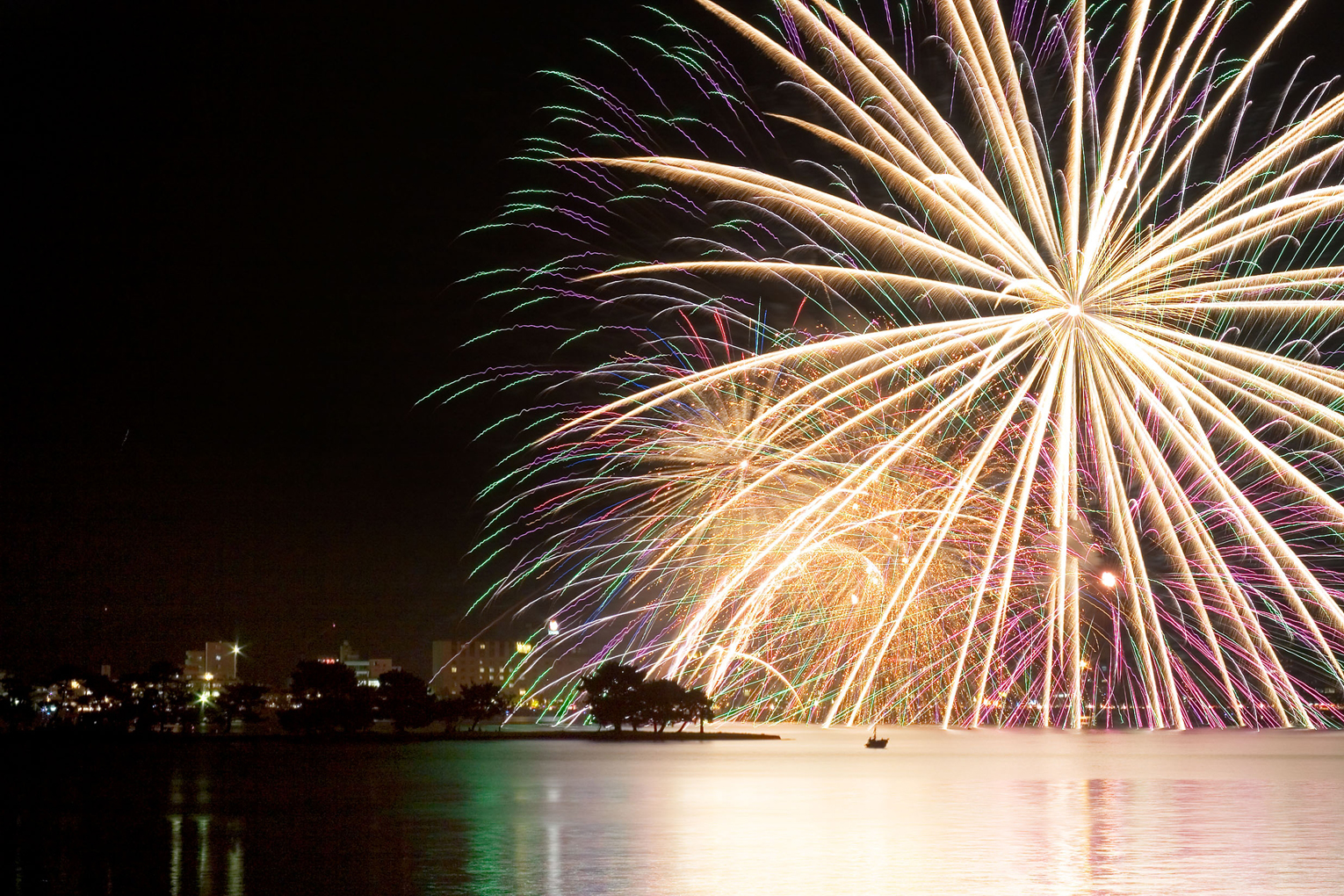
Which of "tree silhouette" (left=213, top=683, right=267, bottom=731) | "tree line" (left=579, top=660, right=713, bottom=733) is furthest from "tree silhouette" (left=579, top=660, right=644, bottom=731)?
"tree silhouette" (left=213, top=683, right=267, bottom=731)

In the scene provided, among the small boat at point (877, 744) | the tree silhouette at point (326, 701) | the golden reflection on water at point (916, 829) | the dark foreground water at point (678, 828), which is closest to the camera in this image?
the golden reflection on water at point (916, 829)

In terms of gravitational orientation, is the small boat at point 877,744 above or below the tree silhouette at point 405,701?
below

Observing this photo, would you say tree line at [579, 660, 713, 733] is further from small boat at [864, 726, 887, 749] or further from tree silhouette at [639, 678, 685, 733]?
small boat at [864, 726, 887, 749]

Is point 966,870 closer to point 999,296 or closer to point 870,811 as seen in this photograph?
point 870,811

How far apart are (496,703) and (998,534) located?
2718 inches

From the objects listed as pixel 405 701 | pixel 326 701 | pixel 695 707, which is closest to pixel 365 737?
pixel 326 701

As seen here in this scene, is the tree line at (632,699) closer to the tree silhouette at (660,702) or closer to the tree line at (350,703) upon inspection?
the tree silhouette at (660,702)

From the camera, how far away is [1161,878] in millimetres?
21469

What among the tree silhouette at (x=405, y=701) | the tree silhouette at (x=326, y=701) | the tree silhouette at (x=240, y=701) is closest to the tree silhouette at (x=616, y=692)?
the tree silhouette at (x=405, y=701)

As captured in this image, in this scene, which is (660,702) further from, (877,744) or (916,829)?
(916,829)

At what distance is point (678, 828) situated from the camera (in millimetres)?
29719

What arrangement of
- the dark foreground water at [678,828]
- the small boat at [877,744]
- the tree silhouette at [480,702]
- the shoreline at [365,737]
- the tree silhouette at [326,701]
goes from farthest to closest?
the tree silhouette at [480,702]
the tree silhouette at [326,701]
the shoreline at [365,737]
the small boat at [877,744]
the dark foreground water at [678,828]

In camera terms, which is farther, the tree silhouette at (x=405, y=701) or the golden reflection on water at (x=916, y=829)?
the tree silhouette at (x=405, y=701)

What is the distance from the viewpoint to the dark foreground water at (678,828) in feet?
70.6
